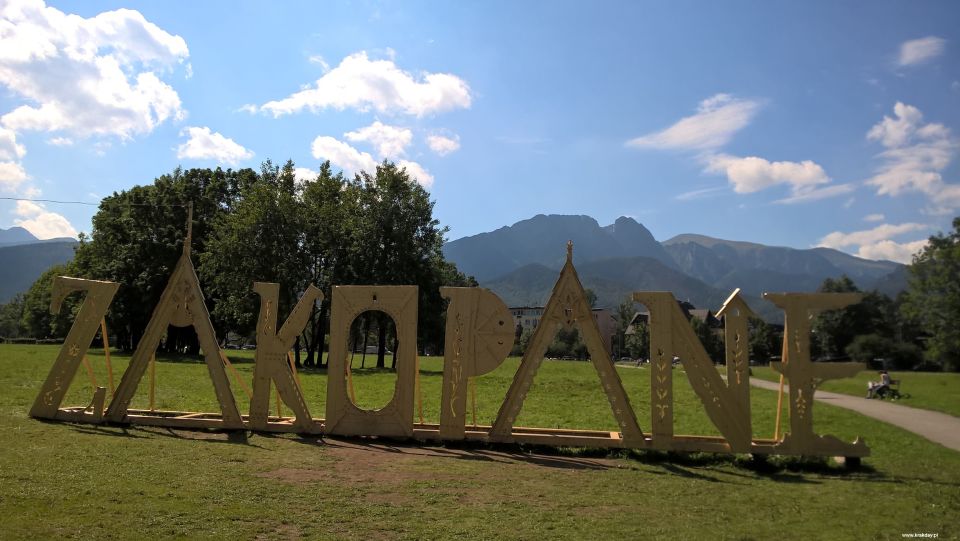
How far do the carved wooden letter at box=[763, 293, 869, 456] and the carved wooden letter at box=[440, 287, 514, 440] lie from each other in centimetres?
489

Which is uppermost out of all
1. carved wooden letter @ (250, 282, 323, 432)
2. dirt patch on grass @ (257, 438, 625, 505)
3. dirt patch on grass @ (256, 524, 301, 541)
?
carved wooden letter @ (250, 282, 323, 432)

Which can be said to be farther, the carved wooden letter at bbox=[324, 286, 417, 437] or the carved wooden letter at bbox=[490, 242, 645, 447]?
the carved wooden letter at bbox=[324, 286, 417, 437]

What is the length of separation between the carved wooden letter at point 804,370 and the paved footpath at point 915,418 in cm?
547

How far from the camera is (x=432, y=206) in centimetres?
4138

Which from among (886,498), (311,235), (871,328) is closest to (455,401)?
(886,498)

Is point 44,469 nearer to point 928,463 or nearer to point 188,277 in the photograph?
point 188,277

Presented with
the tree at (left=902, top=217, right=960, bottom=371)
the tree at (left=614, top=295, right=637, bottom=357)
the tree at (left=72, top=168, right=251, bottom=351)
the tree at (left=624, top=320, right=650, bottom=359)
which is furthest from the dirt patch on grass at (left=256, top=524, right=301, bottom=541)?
the tree at (left=614, top=295, right=637, bottom=357)

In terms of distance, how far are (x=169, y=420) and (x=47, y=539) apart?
24.0 ft

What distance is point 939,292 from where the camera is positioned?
51938 millimetres

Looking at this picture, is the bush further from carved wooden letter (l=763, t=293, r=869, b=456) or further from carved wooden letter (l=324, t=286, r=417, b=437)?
carved wooden letter (l=324, t=286, r=417, b=437)

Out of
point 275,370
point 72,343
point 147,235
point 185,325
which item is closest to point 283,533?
point 275,370

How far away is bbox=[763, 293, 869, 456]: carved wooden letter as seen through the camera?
419 inches

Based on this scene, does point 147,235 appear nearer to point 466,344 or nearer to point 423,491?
point 466,344

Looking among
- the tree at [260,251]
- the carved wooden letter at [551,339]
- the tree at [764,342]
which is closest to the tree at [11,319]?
the tree at [260,251]
